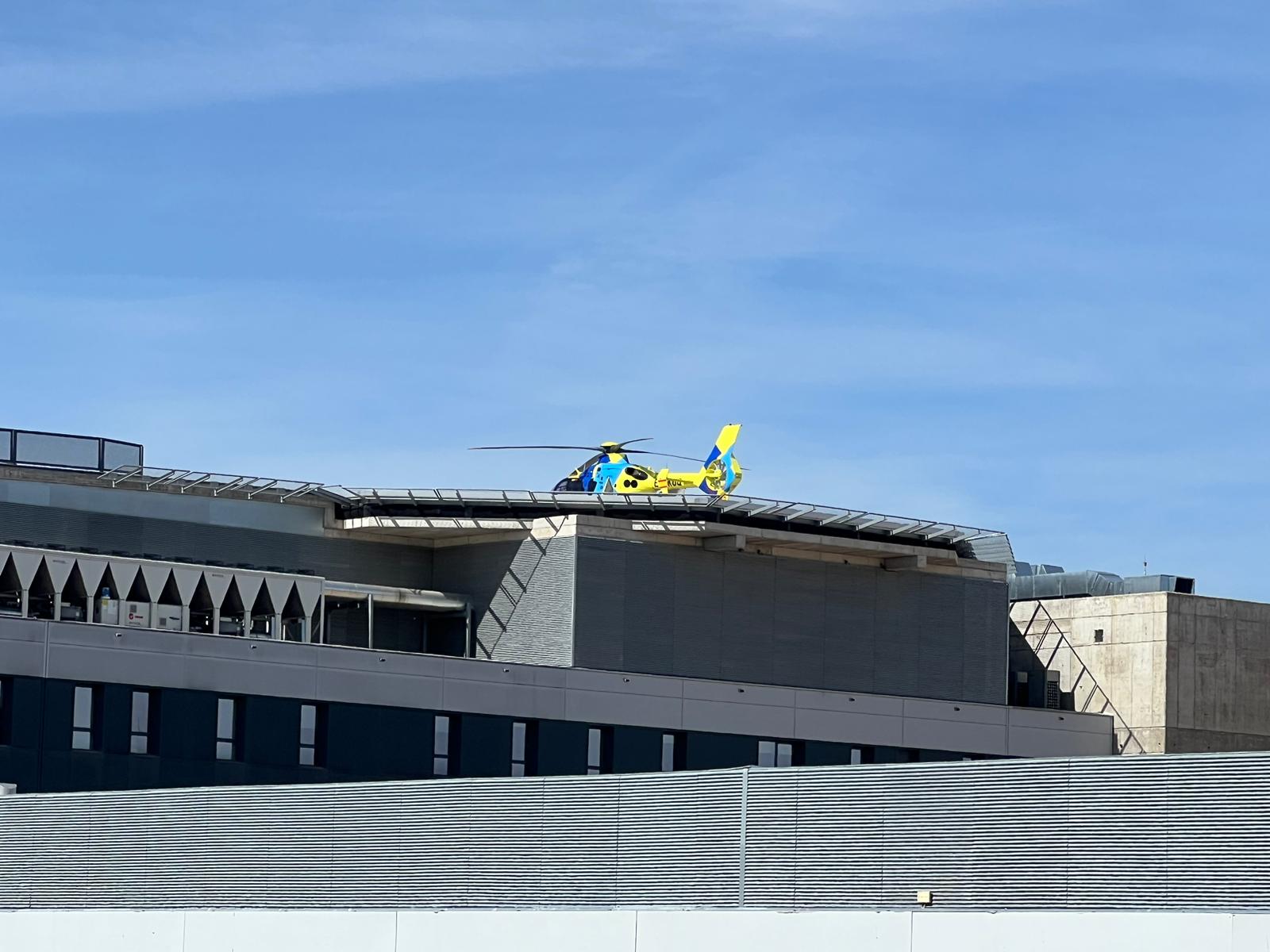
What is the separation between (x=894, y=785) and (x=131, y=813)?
48.1 ft

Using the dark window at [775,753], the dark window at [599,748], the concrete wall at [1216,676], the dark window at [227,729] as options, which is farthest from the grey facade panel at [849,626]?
the dark window at [227,729]

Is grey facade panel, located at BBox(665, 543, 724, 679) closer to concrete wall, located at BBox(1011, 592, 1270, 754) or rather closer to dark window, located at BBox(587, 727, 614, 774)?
dark window, located at BBox(587, 727, 614, 774)

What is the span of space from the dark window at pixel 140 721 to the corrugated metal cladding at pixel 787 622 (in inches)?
651

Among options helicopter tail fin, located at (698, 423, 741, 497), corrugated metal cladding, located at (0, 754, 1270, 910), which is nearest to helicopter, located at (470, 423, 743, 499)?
helicopter tail fin, located at (698, 423, 741, 497)

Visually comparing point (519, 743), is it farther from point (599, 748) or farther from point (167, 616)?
point (167, 616)

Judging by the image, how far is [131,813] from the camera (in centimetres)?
3731

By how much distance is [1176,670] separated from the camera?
97625 mm

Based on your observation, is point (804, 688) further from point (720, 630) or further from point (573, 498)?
point (573, 498)

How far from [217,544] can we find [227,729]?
1256cm

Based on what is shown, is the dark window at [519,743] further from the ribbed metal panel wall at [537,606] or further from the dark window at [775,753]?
the dark window at [775,753]

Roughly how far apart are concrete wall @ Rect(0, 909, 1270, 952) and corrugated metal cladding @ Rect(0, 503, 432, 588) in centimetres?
4607

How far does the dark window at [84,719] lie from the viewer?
7225cm

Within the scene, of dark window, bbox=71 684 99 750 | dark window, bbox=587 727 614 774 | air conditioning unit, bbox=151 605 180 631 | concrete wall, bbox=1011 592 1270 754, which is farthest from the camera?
concrete wall, bbox=1011 592 1270 754

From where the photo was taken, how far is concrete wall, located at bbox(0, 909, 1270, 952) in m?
24.6
